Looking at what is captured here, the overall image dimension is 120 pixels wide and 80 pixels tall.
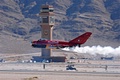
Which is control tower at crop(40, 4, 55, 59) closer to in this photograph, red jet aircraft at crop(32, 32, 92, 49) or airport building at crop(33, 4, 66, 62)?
airport building at crop(33, 4, 66, 62)

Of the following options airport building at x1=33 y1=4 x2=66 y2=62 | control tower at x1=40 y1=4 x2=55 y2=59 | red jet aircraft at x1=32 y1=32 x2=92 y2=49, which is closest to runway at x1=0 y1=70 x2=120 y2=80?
red jet aircraft at x1=32 y1=32 x2=92 y2=49

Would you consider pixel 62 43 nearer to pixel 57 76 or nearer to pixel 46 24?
pixel 46 24

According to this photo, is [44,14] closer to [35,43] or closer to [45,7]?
[45,7]

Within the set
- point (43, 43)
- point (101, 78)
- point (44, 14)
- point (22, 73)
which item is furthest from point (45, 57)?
point (101, 78)

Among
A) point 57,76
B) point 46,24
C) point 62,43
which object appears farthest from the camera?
point 46,24

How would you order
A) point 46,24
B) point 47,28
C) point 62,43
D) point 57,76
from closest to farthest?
point 57,76, point 62,43, point 47,28, point 46,24

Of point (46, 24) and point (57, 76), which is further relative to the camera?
point (46, 24)

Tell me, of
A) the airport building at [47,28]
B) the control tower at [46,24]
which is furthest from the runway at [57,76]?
the control tower at [46,24]

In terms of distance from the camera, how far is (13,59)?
18662 cm

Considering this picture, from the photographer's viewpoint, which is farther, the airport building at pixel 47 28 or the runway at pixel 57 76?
the airport building at pixel 47 28

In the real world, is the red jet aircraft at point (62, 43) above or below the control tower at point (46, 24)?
below

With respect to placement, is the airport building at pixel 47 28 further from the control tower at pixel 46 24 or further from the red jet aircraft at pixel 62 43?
the red jet aircraft at pixel 62 43

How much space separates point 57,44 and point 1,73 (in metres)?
33.8

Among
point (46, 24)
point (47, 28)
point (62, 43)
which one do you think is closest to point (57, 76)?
point (62, 43)
